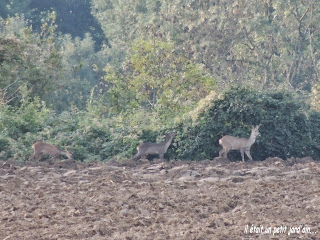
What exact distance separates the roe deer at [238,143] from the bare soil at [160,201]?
0.93 metres

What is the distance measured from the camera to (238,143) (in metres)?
16.9

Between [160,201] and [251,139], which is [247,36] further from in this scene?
[160,201]

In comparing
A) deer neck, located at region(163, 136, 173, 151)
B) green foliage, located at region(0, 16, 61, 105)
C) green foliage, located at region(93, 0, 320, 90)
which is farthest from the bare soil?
green foliage, located at region(93, 0, 320, 90)

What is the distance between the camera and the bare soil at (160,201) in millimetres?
8578

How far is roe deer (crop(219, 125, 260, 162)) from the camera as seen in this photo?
16.9m

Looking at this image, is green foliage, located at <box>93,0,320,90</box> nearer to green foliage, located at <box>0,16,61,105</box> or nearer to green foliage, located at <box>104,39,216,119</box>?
green foliage, located at <box>104,39,216,119</box>

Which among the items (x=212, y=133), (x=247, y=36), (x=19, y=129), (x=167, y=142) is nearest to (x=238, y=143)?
(x=212, y=133)

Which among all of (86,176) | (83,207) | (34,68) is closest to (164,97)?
(34,68)

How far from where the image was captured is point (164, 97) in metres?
23.2

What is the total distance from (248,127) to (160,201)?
308 inches

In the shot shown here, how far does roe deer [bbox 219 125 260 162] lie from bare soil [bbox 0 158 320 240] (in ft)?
3.06

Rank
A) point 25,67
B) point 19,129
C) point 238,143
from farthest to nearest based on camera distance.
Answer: point 25,67 < point 19,129 < point 238,143

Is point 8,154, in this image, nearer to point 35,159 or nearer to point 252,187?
point 35,159

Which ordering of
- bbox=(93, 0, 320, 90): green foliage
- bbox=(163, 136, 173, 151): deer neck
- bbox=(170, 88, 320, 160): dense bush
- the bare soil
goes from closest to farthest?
the bare soil, bbox=(163, 136, 173, 151): deer neck, bbox=(170, 88, 320, 160): dense bush, bbox=(93, 0, 320, 90): green foliage
